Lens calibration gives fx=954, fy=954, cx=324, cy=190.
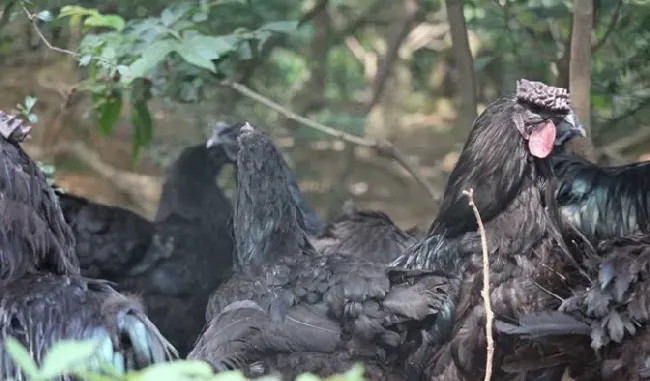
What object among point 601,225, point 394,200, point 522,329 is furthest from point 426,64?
point 522,329

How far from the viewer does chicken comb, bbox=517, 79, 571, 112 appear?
411 cm

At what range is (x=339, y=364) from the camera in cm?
402

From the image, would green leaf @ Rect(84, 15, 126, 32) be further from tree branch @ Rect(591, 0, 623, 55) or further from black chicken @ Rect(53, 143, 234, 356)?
tree branch @ Rect(591, 0, 623, 55)

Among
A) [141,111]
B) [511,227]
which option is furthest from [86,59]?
[511,227]

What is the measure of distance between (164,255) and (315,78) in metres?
3.83

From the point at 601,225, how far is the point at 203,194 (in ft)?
9.54

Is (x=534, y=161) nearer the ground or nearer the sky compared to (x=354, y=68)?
nearer the sky

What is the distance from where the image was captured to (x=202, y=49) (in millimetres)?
4488

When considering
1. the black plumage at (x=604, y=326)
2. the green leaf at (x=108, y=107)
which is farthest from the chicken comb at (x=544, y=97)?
the green leaf at (x=108, y=107)

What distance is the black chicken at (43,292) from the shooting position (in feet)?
10.8

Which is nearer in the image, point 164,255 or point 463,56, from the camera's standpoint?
point 463,56

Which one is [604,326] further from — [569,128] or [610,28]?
[610,28]

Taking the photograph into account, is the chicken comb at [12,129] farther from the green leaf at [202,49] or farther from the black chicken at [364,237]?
the black chicken at [364,237]

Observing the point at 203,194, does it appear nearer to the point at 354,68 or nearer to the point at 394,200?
the point at 394,200
